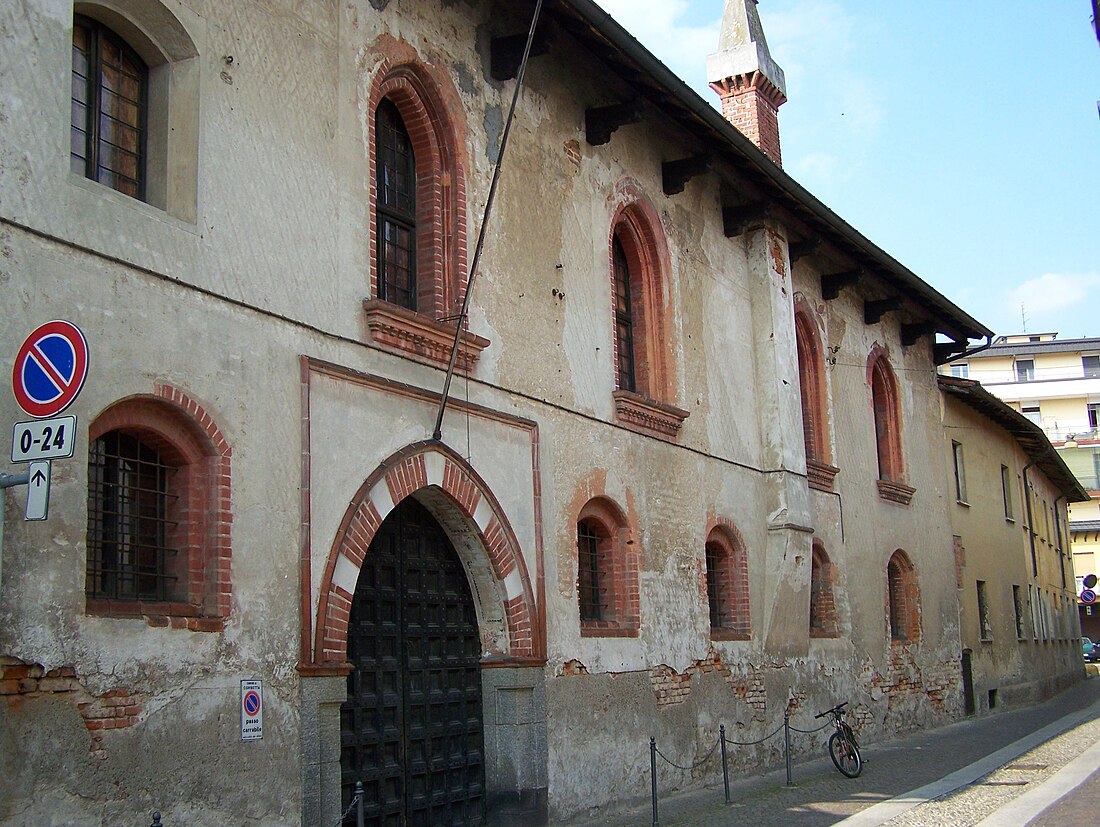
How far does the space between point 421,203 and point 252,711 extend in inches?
197

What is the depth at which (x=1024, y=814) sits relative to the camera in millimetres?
11906

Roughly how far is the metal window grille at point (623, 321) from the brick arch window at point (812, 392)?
4835mm

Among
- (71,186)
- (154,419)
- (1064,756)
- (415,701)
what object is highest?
(71,186)

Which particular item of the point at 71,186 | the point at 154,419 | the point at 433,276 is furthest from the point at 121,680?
the point at 433,276

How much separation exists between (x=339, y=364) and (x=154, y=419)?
1856mm

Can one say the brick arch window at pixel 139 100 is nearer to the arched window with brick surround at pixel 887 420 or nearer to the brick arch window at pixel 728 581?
the brick arch window at pixel 728 581

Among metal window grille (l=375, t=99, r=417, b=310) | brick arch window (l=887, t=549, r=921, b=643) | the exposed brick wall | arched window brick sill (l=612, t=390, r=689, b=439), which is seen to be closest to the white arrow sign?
the exposed brick wall

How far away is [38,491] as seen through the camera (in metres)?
5.79

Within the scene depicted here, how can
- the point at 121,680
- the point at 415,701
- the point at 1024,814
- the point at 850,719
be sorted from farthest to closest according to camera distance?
the point at 850,719, the point at 1024,814, the point at 415,701, the point at 121,680

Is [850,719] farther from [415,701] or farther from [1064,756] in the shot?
[415,701]

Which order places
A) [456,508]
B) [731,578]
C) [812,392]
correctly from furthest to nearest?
A: [812,392] < [731,578] < [456,508]

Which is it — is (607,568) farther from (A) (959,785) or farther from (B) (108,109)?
(B) (108,109)

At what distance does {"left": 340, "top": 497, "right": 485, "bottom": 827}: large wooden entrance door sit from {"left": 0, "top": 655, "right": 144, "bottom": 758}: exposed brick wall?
236 cm

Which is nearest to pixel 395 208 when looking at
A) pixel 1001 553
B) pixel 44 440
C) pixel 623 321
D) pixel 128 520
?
pixel 128 520
